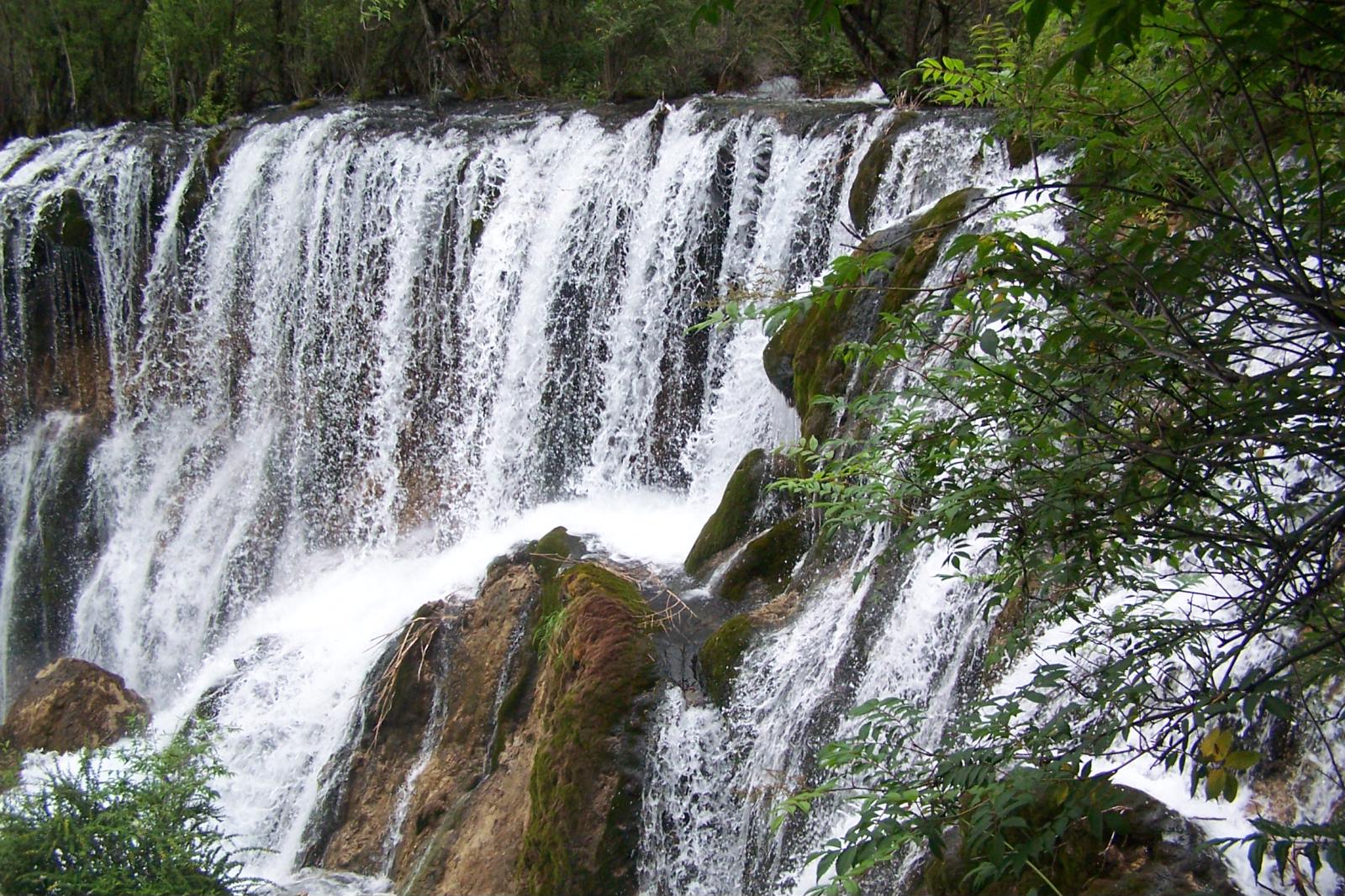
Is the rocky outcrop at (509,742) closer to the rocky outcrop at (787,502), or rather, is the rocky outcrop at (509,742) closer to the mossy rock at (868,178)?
the rocky outcrop at (787,502)

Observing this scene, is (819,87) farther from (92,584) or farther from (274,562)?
(92,584)

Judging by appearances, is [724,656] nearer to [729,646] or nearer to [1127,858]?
[729,646]

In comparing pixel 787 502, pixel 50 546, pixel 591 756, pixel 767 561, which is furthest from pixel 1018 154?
pixel 50 546

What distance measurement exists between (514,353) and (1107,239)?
817 cm

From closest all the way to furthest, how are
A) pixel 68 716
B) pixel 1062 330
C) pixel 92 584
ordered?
pixel 1062 330 < pixel 68 716 < pixel 92 584

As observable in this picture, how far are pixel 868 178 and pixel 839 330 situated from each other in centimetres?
185

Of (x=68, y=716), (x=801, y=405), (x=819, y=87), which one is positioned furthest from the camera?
(x=819, y=87)

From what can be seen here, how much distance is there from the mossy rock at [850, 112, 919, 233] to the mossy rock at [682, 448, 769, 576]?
2155mm

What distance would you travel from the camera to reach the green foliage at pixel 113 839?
506cm

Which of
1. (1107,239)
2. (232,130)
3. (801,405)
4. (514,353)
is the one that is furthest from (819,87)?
(1107,239)

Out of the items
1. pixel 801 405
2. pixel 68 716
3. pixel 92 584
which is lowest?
pixel 68 716

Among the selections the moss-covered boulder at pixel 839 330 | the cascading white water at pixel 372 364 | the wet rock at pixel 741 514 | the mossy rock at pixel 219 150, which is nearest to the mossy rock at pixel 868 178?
the cascading white water at pixel 372 364

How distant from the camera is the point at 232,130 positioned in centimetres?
1251

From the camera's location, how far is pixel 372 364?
1093cm
